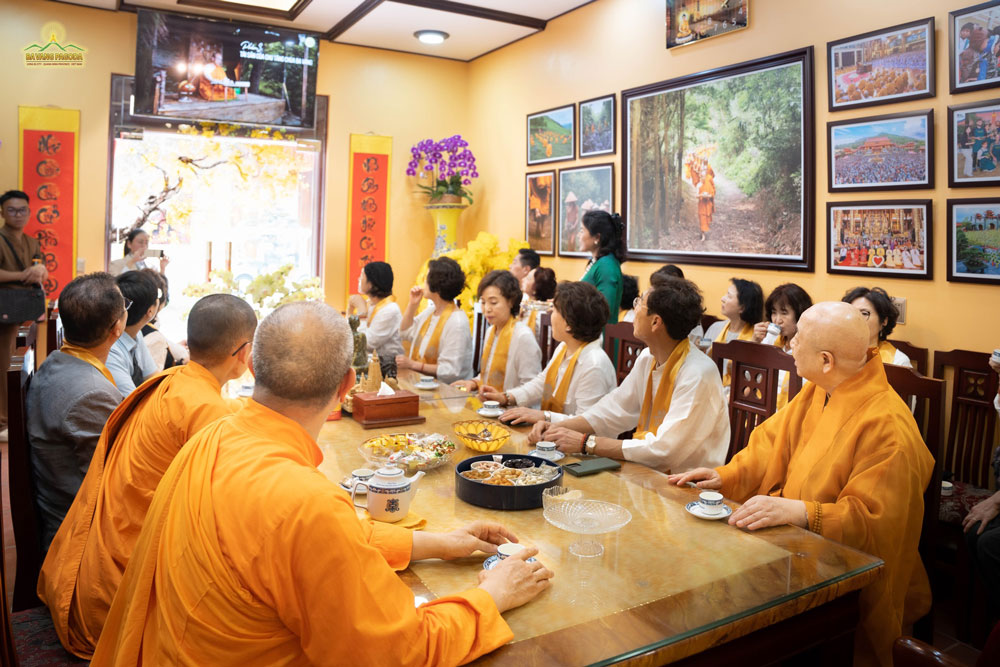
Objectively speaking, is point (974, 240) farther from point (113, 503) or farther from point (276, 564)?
point (113, 503)

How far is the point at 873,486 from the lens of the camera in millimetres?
1970

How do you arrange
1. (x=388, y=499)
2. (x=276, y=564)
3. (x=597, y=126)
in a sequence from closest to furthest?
(x=276, y=564), (x=388, y=499), (x=597, y=126)

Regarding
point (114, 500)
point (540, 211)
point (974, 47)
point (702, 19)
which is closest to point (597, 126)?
point (540, 211)

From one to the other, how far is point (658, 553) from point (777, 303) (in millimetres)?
2857

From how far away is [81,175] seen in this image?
6.36 meters

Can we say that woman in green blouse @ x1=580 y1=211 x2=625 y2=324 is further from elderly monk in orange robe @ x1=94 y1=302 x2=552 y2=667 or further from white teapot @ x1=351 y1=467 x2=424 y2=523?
elderly monk in orange robe @ x1=94 y1=302 x2=552 y2=667

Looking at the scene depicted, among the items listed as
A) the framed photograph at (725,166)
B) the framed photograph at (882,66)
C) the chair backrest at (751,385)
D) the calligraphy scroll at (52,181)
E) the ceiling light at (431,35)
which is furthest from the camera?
the ceiling light at (431,35)

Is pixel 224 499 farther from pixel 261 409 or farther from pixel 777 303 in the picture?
pixel 777 303

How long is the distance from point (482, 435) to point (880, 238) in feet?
8.94

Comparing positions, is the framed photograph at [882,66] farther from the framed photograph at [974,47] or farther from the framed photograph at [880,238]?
the framed photograph at [880,238]

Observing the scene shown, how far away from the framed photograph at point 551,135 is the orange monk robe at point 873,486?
14.9 ft

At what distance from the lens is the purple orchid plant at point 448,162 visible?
7.29 m

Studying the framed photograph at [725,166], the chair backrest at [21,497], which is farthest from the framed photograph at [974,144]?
the chair backrest at [21,497]

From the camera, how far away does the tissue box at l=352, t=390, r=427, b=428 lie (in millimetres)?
2898
